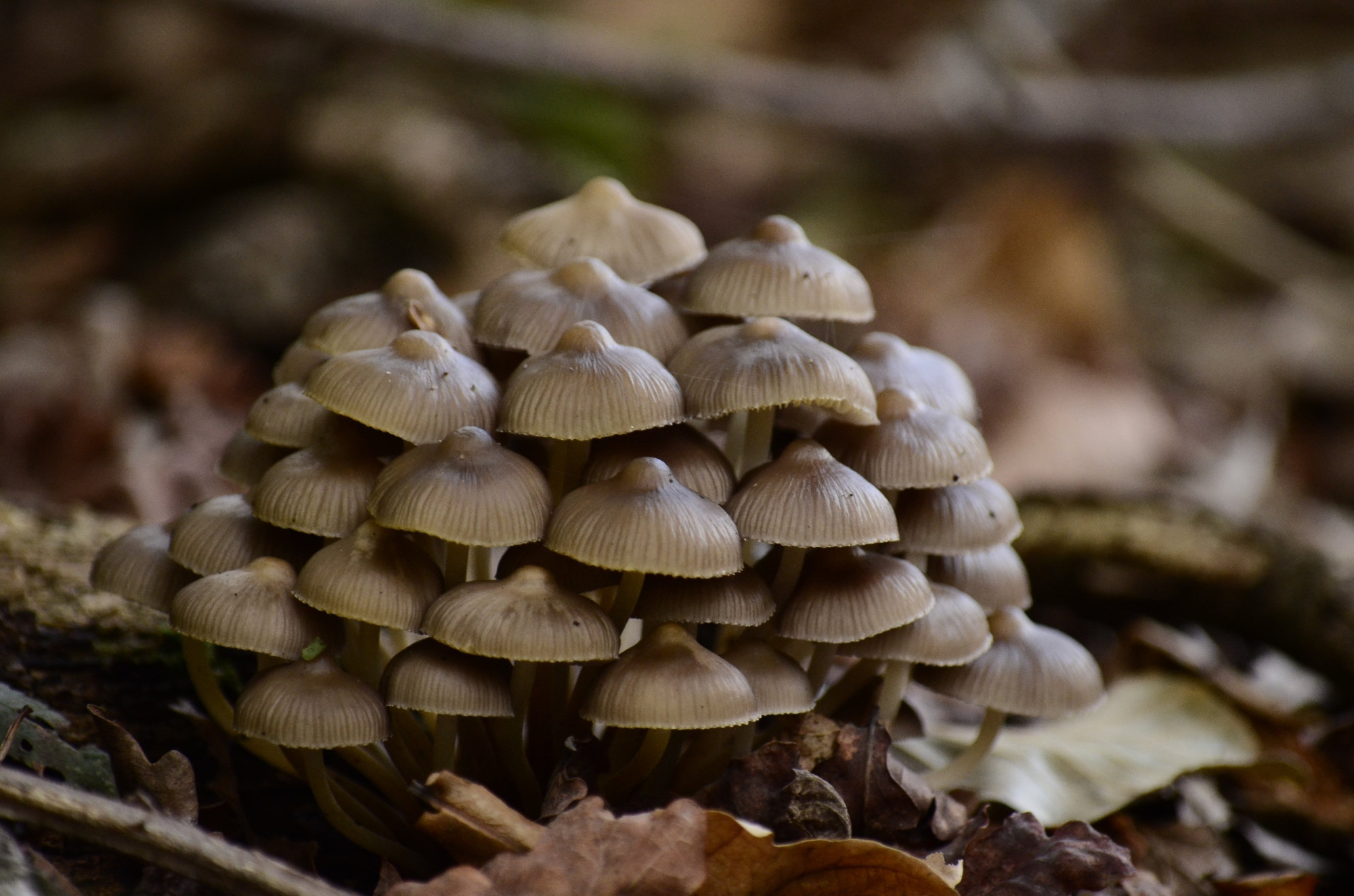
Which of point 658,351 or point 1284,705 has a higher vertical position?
point 658,351

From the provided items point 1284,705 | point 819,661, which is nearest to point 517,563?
point 819,661

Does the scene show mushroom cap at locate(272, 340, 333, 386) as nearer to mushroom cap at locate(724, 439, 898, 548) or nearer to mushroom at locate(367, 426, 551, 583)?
mushroom at locate(367, 426, 551, 583)

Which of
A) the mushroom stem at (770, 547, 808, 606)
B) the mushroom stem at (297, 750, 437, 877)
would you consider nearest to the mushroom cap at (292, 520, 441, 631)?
the mushroom stem at (297, 750, 437, 877)

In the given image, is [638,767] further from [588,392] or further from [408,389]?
[408,389]

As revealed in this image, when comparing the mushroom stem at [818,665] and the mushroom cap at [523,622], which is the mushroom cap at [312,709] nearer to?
the mushroom cap at [523,622]

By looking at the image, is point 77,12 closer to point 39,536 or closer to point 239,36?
point 239,36

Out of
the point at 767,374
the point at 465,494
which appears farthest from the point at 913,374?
the point at 465,494

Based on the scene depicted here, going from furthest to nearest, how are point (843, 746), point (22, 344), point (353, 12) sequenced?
point (353, 12) < point (22, 344) < point (843, 746)
